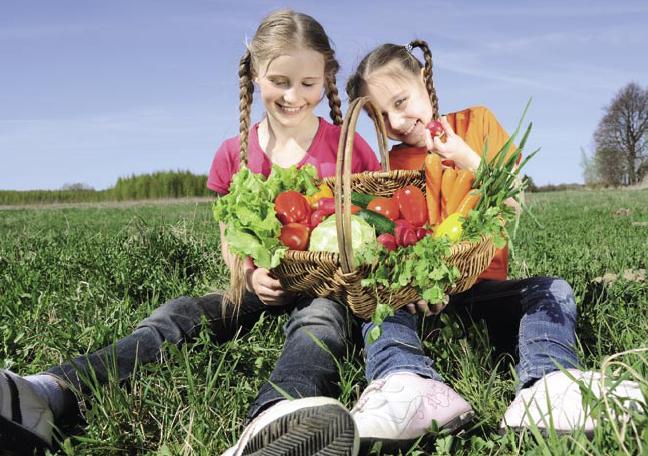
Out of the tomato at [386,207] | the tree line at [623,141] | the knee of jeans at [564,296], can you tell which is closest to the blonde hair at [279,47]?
the tomato at [386,207]

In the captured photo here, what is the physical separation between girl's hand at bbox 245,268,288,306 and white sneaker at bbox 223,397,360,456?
1.00 metres

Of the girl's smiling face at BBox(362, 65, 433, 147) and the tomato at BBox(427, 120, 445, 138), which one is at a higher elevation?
the girl's smiling face at BBox(362, 65, 433, 147)

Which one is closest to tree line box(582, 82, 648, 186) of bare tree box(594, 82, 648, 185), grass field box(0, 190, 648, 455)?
bare tree box(594, 82, 648, 185)

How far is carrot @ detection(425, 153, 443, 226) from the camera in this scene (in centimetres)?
298

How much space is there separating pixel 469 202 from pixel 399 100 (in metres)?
1.24

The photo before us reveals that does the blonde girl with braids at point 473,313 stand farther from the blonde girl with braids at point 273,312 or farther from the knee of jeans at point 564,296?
the blonde girl with braids at point 273,312

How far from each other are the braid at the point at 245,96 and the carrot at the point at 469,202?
1.32m

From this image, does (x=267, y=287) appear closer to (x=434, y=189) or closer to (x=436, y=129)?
(x=434, y=189)

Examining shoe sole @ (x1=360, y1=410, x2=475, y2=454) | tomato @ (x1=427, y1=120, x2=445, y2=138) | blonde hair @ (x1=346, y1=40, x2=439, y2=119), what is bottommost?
shoe sole @ (x1=360, y1=410, x2=475, y2=454)

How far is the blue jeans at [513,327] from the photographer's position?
2.53 metres

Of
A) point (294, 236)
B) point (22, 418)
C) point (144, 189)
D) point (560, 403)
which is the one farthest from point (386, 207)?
point (144, 189)

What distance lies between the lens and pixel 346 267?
2.41 meters

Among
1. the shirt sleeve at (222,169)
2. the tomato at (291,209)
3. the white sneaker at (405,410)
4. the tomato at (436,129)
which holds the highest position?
the tomato at (436,129)

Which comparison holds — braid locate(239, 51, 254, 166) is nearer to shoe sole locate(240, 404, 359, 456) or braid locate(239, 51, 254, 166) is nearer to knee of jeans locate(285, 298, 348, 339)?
knee of jeans locate(285, 298, 348, 339)
